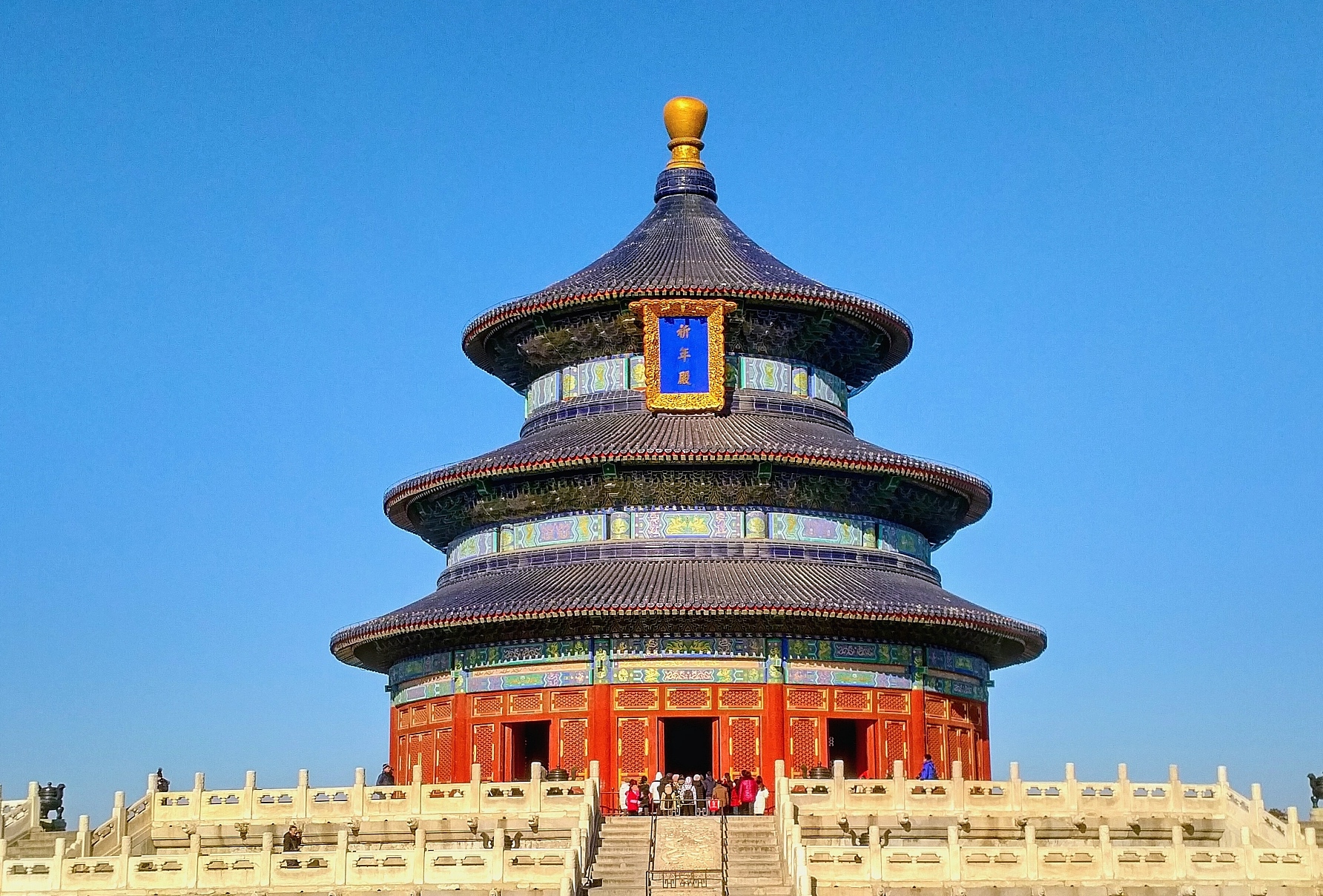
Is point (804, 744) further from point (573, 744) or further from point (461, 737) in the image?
point (461, 737)

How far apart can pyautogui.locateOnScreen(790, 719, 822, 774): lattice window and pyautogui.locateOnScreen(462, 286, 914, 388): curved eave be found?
11.8 metres

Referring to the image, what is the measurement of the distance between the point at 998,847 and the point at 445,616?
1835cm

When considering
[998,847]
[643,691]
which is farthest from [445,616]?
[998,847]

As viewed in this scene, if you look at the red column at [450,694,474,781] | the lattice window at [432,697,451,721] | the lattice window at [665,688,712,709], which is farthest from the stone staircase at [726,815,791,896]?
the lattice window at [432,697,451,721]

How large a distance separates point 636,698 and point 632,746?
1.21 m

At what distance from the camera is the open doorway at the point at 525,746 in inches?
1859

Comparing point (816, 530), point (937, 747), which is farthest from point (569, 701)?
point (937, 747)

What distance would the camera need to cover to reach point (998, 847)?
32.5m

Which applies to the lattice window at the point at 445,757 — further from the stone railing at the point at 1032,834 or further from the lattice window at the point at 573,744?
the stone railing at the point at 1032,834

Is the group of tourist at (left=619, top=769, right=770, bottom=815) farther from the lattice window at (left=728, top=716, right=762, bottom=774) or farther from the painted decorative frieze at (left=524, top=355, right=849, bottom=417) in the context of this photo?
the painted decorative frieze at (left=524, top=355, right=849, bottom=417)

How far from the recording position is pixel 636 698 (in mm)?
46312

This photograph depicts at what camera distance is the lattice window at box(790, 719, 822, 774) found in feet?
150

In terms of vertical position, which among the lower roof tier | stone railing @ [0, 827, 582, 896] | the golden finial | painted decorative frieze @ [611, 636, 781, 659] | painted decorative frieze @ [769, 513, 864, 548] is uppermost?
the golden finial

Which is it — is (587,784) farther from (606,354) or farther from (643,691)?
(606,354)
